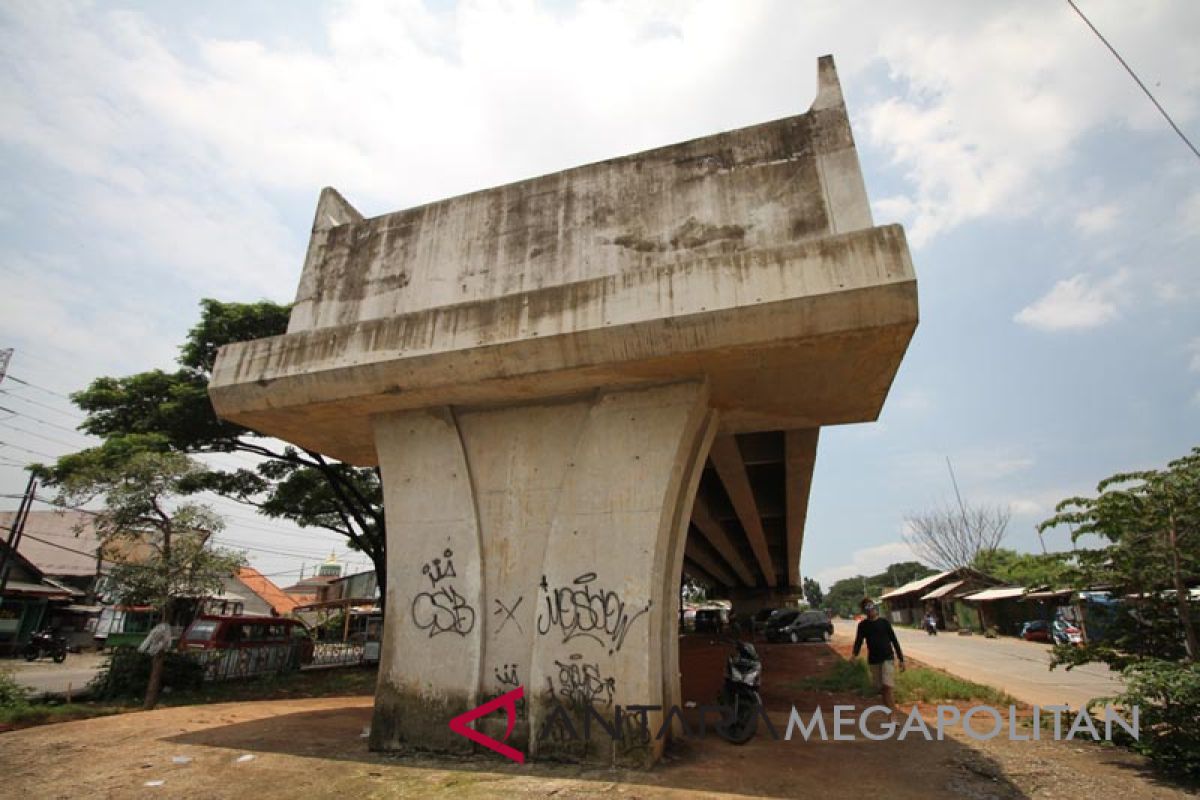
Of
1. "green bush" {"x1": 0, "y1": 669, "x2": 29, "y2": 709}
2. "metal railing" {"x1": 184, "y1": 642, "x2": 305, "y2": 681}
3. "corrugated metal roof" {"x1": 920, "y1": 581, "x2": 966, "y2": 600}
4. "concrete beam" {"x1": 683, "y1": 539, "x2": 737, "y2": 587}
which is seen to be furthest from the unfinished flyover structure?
"corrugated metal roof" {"x1": 920, "y1": 581, "x2": 966, "y2": 600}

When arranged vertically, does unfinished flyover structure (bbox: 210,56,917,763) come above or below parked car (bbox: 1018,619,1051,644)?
above

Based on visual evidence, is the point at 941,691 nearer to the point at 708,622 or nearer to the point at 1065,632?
the point at 1065,632

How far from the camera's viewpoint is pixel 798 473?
13.6 metres

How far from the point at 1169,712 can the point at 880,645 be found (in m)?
3.53

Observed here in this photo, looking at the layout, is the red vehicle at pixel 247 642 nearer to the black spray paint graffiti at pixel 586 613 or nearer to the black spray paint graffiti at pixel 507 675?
the black spray paint graffiti at pixel 507 675

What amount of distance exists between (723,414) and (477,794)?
5668mm

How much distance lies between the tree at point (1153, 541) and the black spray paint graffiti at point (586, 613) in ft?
20.0

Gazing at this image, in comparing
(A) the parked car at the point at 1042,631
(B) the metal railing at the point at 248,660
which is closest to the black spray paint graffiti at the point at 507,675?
(B) the metal railing at the point at 248,660

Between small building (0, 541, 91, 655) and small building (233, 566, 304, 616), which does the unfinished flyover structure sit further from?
small building (233, 566, 304, 616)

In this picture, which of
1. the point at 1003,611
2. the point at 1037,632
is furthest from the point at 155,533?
the point at 1003,611

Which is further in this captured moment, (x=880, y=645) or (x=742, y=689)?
(x=880, y=645)

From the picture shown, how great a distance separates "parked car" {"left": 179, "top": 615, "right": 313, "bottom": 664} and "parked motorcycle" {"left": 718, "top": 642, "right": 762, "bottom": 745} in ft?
45.2

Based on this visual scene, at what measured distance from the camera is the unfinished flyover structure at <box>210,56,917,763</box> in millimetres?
6680

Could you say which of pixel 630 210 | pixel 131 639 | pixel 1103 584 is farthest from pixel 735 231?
pixel 131 639
